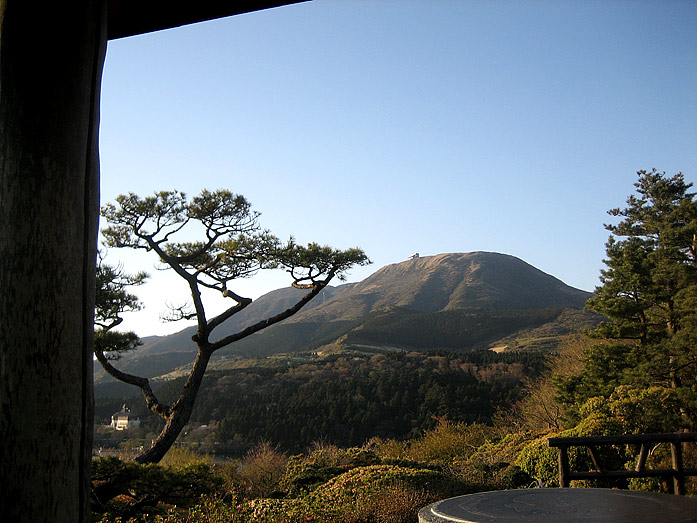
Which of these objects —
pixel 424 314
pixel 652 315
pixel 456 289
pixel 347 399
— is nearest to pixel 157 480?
pixel 652 315

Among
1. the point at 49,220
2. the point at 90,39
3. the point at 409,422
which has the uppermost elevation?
the point at 90,39

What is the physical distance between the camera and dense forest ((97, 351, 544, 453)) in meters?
26.9

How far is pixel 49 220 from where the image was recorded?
45.8 inches

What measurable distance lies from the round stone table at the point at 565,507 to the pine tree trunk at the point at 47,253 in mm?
2030

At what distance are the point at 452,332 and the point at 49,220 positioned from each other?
61769 mm

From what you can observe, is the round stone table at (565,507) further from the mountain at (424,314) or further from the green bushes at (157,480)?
the mountain at (424,314)

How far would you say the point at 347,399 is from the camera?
29.3 metres

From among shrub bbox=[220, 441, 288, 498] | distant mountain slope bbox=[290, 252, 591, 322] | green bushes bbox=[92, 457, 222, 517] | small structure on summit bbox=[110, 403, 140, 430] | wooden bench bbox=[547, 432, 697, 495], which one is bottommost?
small structure on summit bbox=[110, 403, 140, 430]

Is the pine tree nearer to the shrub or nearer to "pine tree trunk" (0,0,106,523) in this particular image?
the shrub

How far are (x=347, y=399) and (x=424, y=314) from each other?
127 ft

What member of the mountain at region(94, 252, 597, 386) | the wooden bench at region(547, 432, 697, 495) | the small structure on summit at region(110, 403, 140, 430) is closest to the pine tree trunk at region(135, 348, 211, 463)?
the wooden bench at region(547, 432, 697, 495)

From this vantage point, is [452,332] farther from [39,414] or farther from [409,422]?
[39,414]

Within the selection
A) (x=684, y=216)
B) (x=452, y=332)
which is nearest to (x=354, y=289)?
(x=452, y=332)

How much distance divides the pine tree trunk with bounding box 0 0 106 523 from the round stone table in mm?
2030
